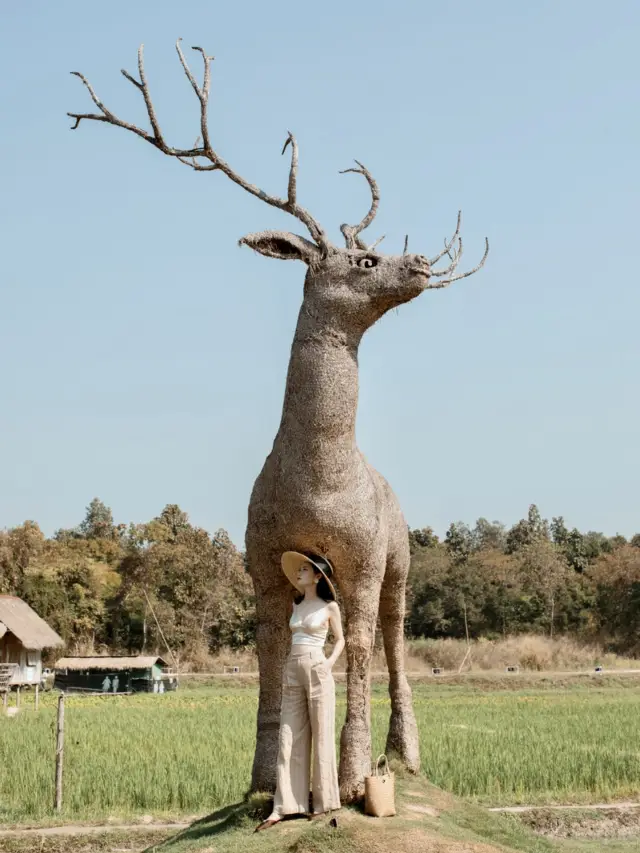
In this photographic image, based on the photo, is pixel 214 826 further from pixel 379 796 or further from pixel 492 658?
pixel 492 658

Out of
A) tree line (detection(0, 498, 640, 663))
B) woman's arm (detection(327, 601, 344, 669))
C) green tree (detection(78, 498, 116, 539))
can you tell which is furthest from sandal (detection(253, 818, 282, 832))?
green tree (detection(78, 498, 116, 539))

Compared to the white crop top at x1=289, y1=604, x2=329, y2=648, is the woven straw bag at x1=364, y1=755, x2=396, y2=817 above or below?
below

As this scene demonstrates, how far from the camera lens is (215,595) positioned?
3794 centimetres

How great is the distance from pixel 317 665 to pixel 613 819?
482 centimetres

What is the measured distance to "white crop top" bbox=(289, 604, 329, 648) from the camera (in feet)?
23.5

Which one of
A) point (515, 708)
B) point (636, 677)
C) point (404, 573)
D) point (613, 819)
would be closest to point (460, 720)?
point (515, 708)

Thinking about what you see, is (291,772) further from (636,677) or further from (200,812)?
(636,677)

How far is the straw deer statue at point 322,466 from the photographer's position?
7406mm

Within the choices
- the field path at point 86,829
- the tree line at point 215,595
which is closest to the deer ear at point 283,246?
the field path at point 86,829

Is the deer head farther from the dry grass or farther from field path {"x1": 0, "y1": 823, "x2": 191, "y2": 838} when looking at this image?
the dry grass

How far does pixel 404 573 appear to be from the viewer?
9.36 metres

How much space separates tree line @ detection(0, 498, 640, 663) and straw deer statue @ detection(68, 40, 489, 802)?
29.5 metres

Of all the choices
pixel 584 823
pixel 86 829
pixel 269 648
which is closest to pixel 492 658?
pixel 584 823

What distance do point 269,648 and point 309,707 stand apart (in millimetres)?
815
